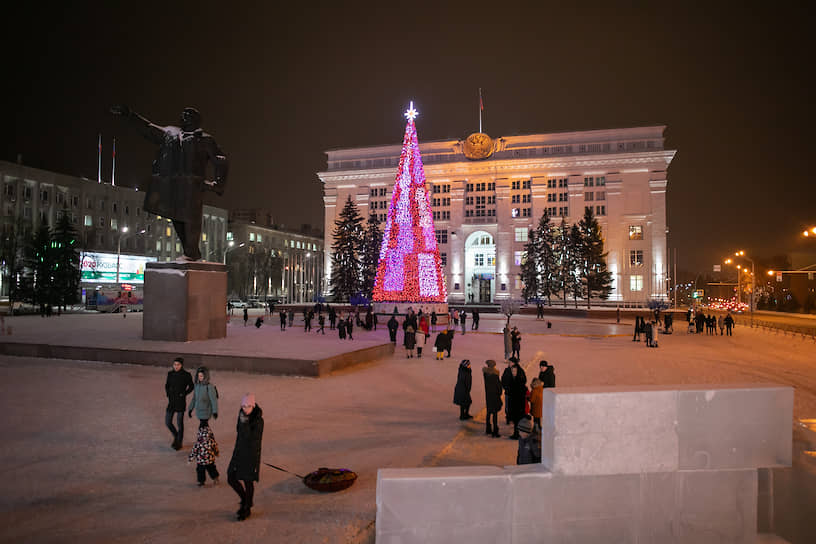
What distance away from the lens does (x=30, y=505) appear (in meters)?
5.36

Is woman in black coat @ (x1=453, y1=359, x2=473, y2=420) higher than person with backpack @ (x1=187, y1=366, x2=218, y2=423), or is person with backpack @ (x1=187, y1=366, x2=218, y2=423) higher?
person with backpack @ (x1=187, y1=366, x2=218, y2=423)

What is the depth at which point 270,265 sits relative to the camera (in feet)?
262

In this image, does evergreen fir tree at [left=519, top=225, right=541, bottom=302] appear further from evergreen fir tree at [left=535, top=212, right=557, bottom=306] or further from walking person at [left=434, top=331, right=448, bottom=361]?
walking person at [left=434, top=331, right=448, bottom=361]

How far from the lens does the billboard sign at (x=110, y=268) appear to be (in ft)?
195

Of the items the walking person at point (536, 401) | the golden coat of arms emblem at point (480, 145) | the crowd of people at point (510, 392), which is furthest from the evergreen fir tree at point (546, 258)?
the walking person at point (536, 401)

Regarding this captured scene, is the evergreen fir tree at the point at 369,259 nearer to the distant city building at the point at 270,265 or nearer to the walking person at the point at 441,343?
the distant city building at the point at 270,265

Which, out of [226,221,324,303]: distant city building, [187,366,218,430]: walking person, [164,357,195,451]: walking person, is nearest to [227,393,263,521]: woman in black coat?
[187,366,218,430]: walking person

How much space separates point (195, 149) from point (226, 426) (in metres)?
11.4

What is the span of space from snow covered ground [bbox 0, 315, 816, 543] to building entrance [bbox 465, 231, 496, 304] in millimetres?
53844

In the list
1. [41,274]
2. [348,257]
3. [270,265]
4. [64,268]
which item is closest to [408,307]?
[348,257]

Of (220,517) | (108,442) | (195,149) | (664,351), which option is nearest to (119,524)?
(220,517)

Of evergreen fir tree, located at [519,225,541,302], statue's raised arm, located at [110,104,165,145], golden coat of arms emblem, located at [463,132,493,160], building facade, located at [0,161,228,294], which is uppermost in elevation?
golden coat of arms emblem, located at [463,132,493,160]

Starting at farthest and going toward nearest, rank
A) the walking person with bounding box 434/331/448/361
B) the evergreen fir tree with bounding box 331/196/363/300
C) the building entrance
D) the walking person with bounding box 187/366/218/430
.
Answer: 1. the building entrance
2. the evergreen fir tree with bounding box 331/196/363/300
3. the walking person with bounding box 434/331/448/361
4. the walking person with bounding box 187/366/218/430

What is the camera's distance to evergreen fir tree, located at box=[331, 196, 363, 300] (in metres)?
54.7
